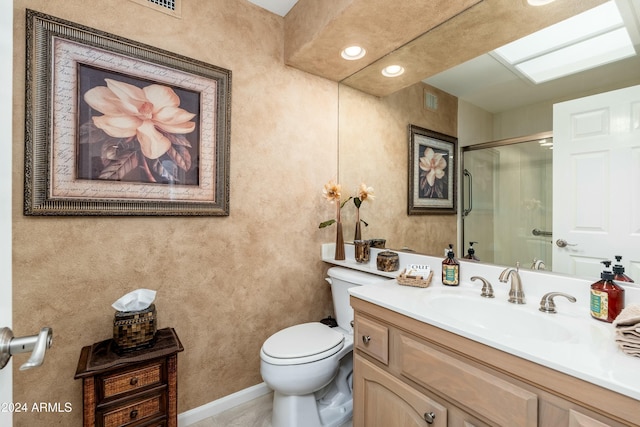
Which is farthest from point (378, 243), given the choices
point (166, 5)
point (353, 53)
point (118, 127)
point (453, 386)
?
point (166, 5)

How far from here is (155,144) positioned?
153 centimetres

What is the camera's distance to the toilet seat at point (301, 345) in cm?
144

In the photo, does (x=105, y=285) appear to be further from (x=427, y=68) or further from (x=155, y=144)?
(x=427, y=68)

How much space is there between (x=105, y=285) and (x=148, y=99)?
96 centimetres

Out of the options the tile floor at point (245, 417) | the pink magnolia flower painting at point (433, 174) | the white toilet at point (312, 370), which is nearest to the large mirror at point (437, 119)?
the pink magnolia flower painting at point (433, 174)

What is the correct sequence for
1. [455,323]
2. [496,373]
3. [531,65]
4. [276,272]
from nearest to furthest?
[496,373], [455,323], [531,65], [276,272]

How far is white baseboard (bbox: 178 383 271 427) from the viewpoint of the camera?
1.63 metres

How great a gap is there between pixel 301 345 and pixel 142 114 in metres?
1.46

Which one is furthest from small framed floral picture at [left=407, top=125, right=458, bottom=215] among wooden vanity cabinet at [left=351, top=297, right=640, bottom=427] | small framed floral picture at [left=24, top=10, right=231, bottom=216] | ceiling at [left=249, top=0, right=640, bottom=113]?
small framed floral picture at [left=24, top=10, right=231, bottom=216]

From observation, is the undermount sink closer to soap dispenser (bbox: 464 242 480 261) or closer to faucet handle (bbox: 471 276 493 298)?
faucet handle (bbox: 471 276 493 298)

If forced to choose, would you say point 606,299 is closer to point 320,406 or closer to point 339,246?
point 339,246

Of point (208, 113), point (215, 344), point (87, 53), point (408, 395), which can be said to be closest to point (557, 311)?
point (408, 395)

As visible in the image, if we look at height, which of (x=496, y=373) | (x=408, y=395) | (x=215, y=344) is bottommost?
(x=215, y=344)

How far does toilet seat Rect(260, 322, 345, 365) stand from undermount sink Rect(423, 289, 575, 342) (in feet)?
2.05
